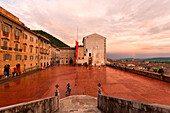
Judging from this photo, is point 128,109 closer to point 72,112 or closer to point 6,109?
point 72,112

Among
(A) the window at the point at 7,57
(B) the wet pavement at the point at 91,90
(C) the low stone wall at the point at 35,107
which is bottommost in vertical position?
(B) the wet pavement at the point at 91,90

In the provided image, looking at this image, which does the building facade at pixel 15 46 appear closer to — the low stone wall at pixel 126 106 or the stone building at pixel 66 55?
the low stone wall at pixel 126 106

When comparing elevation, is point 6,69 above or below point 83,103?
above

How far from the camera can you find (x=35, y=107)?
13.0ft

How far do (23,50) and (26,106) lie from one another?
2388 centimetres

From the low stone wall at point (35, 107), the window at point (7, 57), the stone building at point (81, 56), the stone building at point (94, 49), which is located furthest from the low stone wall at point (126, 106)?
the stone building at point (81, 56)

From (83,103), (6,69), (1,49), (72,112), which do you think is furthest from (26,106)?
(6,69)

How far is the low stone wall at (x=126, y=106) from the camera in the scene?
256cm

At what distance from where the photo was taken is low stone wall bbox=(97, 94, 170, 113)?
8.39 feet

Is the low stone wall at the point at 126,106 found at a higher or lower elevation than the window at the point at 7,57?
lower

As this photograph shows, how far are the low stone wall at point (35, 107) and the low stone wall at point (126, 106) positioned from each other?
146 inches

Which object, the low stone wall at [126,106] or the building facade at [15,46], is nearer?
the low stone wall at [126,106]

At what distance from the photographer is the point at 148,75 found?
52.0ft

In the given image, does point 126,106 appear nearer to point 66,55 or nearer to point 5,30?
point 5,30
